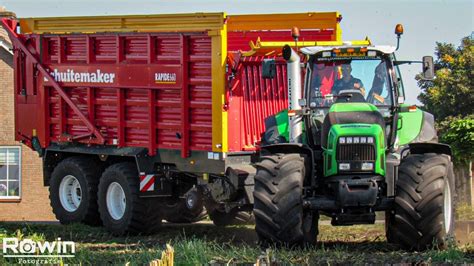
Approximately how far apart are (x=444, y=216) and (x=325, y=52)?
8.51 feet

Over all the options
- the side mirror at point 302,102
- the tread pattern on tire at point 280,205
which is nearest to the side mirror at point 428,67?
the side mirror at point 302,102

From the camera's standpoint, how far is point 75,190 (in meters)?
17.2

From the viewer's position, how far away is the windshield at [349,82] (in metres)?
12.5

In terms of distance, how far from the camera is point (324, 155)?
1198cm

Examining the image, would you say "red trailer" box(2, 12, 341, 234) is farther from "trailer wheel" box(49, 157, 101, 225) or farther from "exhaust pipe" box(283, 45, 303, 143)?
"exhaust pipe" box(283, 45, 303, 143)

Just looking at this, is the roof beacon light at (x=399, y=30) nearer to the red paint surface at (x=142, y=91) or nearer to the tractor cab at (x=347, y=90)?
the tractor cab at (x=347, y=90)

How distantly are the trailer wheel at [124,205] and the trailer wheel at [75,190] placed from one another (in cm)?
51

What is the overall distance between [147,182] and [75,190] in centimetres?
233

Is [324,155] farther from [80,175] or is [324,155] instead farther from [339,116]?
[80,175]

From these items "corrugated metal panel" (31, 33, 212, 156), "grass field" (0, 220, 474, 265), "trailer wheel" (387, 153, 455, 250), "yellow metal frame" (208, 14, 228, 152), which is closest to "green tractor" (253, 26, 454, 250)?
"trailer wheel" (387, 153, 455, 250)

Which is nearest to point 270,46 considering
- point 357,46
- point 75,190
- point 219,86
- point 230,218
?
point 219,86

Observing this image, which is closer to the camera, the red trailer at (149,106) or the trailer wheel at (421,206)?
the trailer wheel at (421,206)

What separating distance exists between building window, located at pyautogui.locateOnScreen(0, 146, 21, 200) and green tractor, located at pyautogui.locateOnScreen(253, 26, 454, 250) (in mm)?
18252

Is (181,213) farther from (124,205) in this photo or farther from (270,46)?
(270,46)
